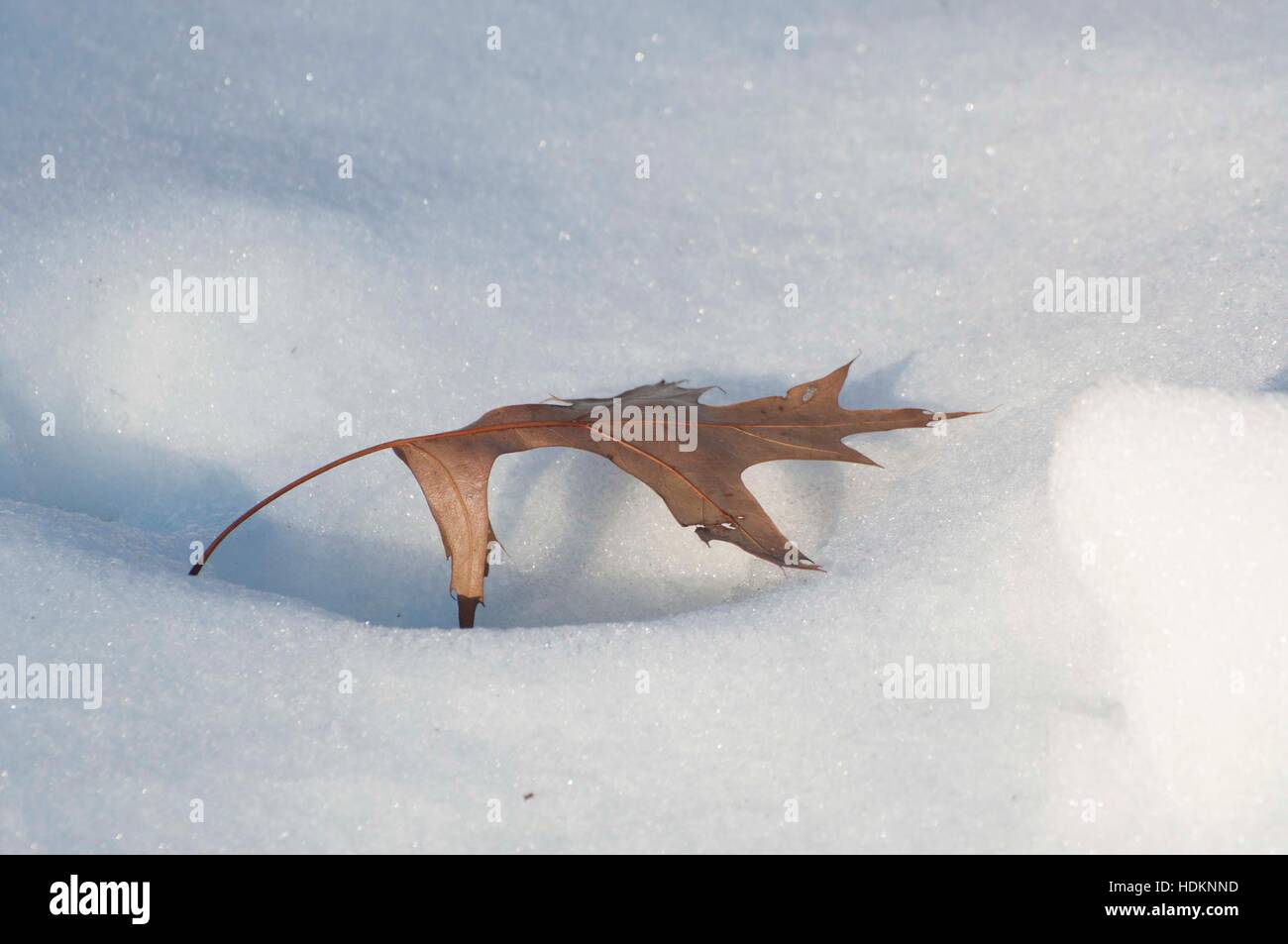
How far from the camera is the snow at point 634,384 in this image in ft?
2.40

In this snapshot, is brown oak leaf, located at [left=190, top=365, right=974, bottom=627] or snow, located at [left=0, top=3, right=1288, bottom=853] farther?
brown oak leaf, located at [left=190, top=365, right=974, bottom=627]

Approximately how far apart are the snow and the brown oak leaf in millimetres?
56

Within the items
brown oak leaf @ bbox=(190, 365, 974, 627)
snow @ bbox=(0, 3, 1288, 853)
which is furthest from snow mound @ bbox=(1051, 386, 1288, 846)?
brown oak leaf @ bbox=(190, 365, 974, 627)

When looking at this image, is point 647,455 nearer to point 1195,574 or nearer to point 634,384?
point 634,384

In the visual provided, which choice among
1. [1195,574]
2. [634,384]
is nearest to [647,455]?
[634,384]

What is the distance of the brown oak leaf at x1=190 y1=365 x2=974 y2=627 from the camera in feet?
2.85

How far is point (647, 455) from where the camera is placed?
0.87 meters

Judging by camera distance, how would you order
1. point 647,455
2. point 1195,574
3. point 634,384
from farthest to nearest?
1. point 634,384
2. point 647,455
3. point 1195,574

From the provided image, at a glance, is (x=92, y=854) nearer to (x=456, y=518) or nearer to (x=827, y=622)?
(x=456, y=518)

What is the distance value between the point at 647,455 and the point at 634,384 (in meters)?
0.16

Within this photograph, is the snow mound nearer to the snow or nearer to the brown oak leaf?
the snow

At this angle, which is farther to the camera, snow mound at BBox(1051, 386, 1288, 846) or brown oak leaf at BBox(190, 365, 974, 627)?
brown oak leaf at BBox(190, 365, 974, 627)

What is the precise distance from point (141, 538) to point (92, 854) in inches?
12.3
